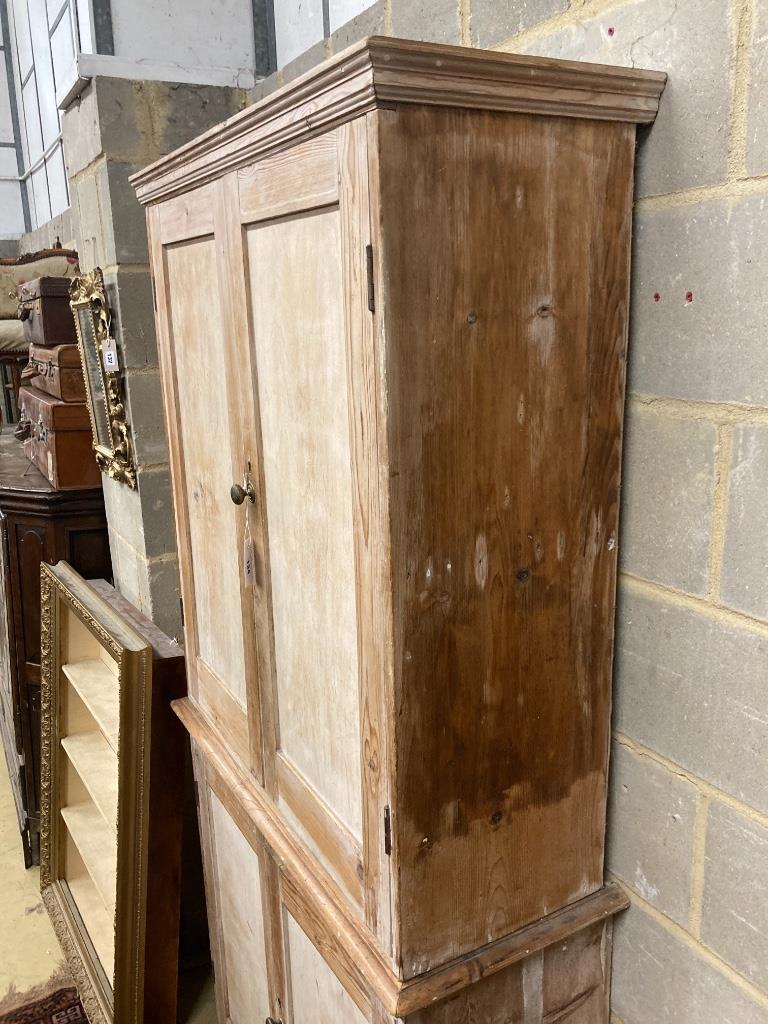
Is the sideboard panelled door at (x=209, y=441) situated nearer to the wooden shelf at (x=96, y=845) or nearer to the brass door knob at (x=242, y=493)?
the brass door knob at (x=242, y=493)

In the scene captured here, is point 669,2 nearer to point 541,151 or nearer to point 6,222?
point 541,151

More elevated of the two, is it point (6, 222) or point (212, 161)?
point (6, 222)

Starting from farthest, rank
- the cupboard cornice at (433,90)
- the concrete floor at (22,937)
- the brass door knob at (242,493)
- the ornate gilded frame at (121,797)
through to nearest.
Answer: the concrete floor at (22,937) → the ornate gilded frame at (121,797) → the brass door knob at (242,493) → the cupboard cornice at (433,90)

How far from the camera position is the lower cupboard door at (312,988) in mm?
1330

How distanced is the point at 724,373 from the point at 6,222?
539 cm

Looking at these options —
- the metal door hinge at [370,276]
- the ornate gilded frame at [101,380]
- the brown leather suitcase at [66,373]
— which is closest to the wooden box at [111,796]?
the ornate gilded frame at [101,380]

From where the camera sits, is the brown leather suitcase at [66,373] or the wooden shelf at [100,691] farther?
the brown leather suitcase at [66,373]

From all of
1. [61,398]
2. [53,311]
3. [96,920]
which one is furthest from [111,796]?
[53,311]

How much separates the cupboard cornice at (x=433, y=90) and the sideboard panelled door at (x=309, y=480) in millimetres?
36

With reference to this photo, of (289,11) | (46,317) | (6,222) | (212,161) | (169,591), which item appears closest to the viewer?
(212,161)

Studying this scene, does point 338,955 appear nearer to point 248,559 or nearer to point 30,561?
point 248,559

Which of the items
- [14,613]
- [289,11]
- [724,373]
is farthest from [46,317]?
[724,373]

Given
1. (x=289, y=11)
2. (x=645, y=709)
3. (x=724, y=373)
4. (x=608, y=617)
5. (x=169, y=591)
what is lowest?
(x=169, y=591)

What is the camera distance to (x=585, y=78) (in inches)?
37.2
